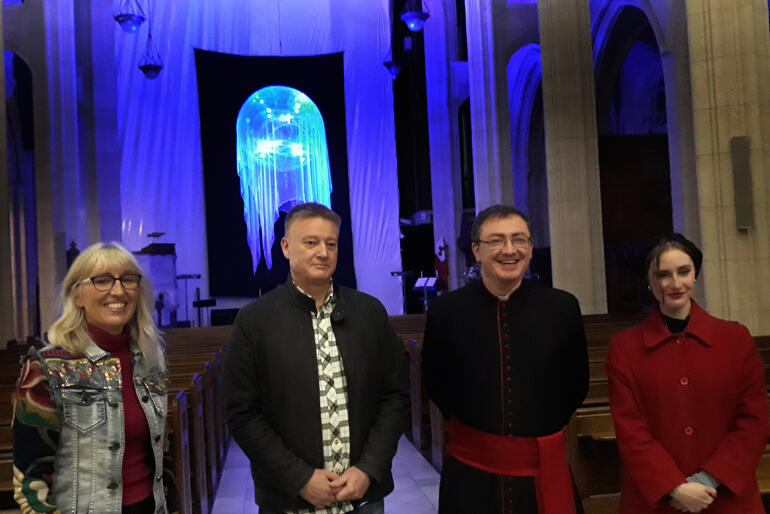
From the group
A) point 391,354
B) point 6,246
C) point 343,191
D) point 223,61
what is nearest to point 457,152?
point 343,191

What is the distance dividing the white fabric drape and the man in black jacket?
653 inches

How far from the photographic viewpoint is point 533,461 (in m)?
2.19

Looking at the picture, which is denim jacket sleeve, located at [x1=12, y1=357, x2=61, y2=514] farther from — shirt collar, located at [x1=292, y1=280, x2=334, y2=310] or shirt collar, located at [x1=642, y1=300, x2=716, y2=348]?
shirt collar, located at [x1=642, y1=300, x2=716, y2=348]

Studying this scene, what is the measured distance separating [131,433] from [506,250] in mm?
1233

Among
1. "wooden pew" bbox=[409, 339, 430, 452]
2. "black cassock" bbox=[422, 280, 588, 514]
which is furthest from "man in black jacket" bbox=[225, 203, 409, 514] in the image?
"wooden pew" bbox=[409, 339, 430, 452]

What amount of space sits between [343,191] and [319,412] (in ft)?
58.0

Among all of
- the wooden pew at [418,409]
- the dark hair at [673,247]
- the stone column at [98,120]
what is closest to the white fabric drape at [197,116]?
the stone column at [98,120]

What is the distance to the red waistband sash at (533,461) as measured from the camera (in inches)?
84.4

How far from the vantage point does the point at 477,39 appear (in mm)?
13648

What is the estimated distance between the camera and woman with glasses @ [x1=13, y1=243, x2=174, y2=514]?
1832 millimetres

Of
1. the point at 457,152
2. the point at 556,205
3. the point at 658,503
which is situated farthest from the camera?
the point at 457,152

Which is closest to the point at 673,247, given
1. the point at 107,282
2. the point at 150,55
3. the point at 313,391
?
the point at 313,391

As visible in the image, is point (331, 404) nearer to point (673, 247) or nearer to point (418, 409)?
point (673, 247)

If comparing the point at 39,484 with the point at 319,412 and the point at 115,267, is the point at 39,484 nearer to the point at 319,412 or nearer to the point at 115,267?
the point at 115,267
